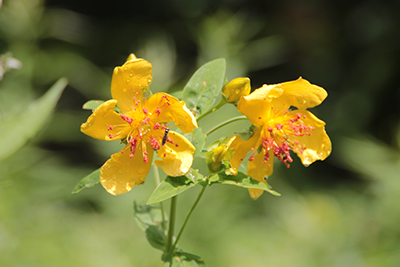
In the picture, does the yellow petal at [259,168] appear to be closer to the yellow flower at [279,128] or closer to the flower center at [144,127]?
the yellow flower at [279,128]

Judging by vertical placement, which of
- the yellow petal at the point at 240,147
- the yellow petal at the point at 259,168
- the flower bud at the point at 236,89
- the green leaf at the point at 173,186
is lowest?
the yellow petal at the point at 259,168

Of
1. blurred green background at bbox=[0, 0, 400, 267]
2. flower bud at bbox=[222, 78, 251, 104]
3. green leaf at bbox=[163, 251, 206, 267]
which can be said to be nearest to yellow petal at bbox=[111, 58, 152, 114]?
flower bud at bbox=[222, 78, 251, 104]

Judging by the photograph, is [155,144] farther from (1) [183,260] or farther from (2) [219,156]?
(1) [183,260]

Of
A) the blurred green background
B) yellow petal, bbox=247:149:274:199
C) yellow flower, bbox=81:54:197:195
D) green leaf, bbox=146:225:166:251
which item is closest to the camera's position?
yellow flower, bbox=81:54:197:195

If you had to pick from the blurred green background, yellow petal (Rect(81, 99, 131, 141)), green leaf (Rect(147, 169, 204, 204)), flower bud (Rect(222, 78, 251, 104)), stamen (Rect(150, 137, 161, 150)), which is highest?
flower bud (Rect(222, 78, 251, 104))

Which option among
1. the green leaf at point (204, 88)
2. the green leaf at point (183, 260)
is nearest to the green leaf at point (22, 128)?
the green leaf at point (204, 88)

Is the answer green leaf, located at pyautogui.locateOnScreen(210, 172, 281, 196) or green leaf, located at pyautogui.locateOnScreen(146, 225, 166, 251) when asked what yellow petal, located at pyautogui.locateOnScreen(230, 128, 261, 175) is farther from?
green leaf, located at pyautogui.locateOnScreen(146, 225, 166, 251)

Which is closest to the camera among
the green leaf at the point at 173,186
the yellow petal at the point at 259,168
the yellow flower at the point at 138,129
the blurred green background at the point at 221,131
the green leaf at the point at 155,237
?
the green leaf at the point at 173,186

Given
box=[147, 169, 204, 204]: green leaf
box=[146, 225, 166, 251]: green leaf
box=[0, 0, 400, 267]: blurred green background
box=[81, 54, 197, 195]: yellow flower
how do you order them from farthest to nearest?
box=[0, 0, 400, 267]: blurred green background → box=[146, 225, 166, 251]: green leaf → box=[81, 54, 197, 195]: yellow flower → box=[147, 169, 204, 204]: green leaf

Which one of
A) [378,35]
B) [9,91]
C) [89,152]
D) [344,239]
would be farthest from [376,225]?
[9,91]
